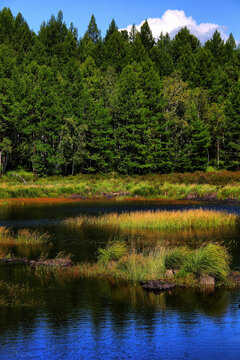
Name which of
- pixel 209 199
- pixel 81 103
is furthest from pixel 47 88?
pixel 209 199

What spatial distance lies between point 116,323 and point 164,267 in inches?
227

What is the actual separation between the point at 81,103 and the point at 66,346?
74553mm

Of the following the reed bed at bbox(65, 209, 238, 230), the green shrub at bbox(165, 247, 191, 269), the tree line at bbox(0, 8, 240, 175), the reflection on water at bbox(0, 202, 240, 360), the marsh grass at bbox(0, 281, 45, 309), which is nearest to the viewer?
the reflection on water at bbox(0, 202, 240, 360)

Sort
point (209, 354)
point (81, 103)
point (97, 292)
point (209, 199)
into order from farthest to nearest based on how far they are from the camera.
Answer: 1. point (81, 103)
2. point (209, 199)
3. point (97, 292)
4. point (209, 354)

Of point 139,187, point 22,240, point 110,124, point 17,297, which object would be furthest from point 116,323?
point 110,124

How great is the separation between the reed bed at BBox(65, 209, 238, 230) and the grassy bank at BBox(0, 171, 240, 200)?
2092cm

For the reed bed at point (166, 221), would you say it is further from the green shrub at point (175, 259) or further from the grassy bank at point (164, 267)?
the green shrub at point (175, 259)

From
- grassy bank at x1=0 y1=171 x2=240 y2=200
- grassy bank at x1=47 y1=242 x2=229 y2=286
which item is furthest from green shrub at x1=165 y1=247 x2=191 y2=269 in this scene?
grassy bank at x1=0 y1=171 x2=240 y2=200

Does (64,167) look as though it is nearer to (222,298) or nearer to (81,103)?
(81,103)

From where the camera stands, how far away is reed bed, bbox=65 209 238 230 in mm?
36000

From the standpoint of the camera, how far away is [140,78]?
296 ft

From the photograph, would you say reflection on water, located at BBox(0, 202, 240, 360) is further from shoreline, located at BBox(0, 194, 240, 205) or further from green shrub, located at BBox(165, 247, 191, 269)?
shoreline, located at BBox(0, 194, 240, 205)

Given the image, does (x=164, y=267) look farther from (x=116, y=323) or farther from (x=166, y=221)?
(x=166, y=221)

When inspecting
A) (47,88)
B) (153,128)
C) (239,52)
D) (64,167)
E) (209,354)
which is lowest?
(209,354)
